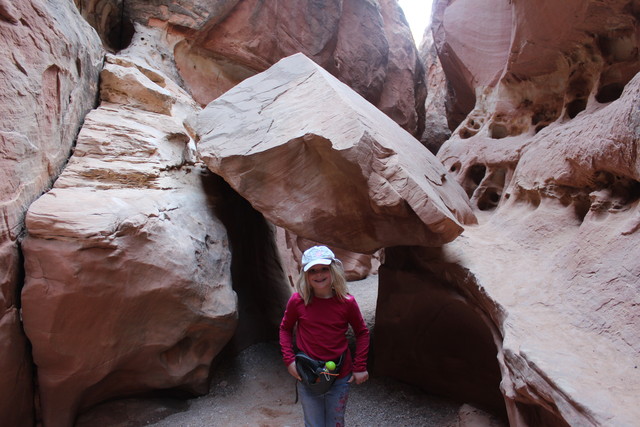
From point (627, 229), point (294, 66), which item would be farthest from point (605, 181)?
point (294, 66)

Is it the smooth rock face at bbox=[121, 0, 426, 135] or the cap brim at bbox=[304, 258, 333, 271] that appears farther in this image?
the smooth rock face at bbox=[121, 0, 426, 135]

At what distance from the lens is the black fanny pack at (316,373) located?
2086mm

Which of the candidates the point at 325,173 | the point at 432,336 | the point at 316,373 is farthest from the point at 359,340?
the point at 432,336

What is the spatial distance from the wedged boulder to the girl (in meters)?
0.78

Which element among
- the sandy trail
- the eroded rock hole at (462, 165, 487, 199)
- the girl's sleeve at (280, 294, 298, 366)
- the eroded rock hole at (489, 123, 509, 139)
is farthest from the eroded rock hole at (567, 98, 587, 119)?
the girl's sleeve at (280, 294, 298, 366)

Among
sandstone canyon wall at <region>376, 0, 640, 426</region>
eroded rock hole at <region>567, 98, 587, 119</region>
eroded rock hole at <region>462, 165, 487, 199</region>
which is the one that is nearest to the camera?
sandstone canyon wall at <region>376, 0, 640, 426</region>

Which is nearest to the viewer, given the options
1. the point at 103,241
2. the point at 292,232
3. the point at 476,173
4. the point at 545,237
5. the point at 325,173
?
the point at 103,241

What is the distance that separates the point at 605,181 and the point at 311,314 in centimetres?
202

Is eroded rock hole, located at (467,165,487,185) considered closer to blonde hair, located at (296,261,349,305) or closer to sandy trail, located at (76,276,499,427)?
sandy trail, located at (76,276,499,427)

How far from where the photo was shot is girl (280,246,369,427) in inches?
84.0

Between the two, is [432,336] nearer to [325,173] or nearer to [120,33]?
[325,173]

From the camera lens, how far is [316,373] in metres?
2.09

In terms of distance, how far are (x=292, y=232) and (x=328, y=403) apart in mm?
1500

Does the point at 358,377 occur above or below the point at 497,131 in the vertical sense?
below
